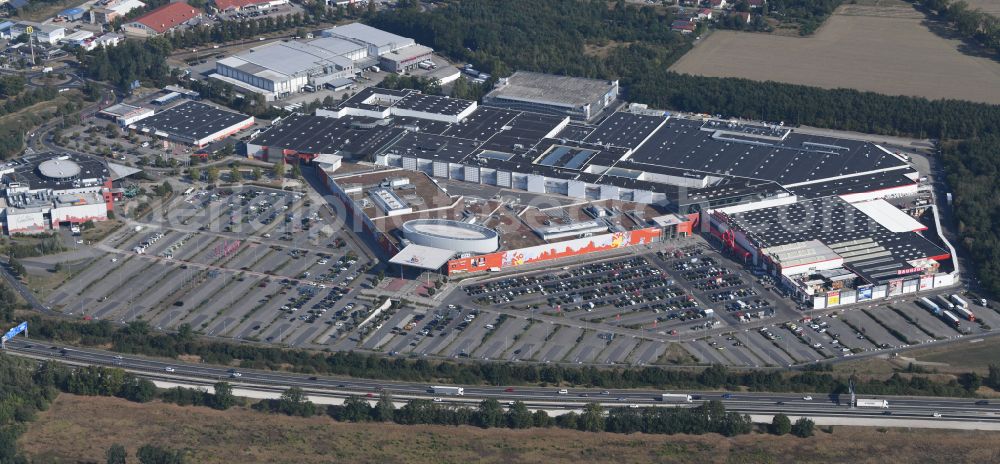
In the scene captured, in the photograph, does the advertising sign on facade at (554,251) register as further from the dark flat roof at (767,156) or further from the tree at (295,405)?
the tree at (295,405)

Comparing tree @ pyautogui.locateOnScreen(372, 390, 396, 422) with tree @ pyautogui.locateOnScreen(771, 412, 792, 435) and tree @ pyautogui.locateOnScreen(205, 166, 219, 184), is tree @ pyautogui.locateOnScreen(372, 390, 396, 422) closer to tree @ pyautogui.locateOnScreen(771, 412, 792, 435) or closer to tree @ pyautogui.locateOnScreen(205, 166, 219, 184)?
tree @ pyautogui.locateOnScreen(771, 412, 792, 435)

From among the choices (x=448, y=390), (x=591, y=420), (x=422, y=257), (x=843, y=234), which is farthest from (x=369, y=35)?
(x=591, y=420)

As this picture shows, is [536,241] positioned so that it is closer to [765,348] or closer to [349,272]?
[349,272]

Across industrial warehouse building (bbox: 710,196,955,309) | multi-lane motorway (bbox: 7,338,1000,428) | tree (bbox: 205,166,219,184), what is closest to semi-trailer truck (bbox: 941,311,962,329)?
industrial warehouse building (bbox: 710,196,955,309)

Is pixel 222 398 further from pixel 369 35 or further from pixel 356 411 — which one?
pixel 369 35

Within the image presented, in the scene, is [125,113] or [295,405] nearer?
[295,405]
